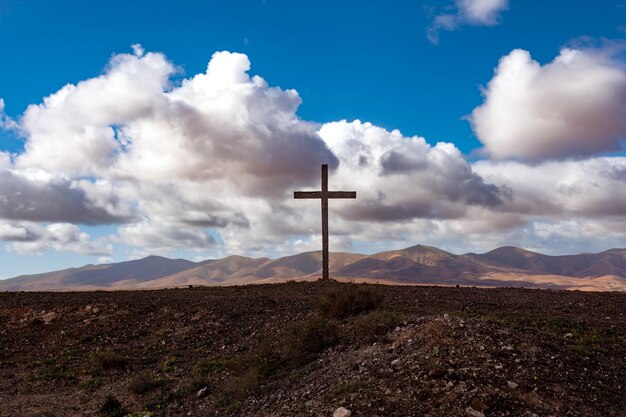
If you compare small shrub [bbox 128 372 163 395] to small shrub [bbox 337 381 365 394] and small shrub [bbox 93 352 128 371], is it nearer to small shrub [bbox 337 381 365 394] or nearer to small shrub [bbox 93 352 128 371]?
small shrub [bbox 93 352 128 371]

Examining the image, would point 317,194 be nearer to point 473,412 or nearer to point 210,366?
point 210,366

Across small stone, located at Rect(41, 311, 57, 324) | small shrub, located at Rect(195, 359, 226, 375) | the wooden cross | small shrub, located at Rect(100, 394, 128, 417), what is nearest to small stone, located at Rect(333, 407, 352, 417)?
small shrub, located at Rect(195, 359, 226, 375)

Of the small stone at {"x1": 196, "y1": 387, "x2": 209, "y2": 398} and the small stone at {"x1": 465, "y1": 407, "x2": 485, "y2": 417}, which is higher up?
the small stone at {"x1": 465, "y1": 407, "x2": 485, "y2": 417}

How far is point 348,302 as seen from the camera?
58.9 feet

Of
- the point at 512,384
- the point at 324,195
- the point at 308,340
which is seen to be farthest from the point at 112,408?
the point at 324,195

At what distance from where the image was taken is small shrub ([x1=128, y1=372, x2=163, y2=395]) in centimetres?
1566

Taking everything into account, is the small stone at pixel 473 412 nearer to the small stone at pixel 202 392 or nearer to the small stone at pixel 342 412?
the small stone at pixel 342 412

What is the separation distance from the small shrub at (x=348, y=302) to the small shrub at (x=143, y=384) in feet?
20.2

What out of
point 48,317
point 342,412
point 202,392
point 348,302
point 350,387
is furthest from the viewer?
point 48,317

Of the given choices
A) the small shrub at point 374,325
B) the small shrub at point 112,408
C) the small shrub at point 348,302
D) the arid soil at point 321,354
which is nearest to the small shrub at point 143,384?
the arid soil at point 321,354

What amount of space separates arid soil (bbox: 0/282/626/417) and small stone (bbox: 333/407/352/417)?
0.19 m

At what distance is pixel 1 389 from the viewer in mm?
16844

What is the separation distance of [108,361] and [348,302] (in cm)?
889

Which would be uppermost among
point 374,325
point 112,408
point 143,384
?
point 374,325
